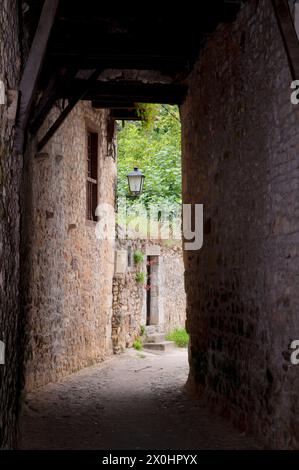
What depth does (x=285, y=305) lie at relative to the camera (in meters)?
4.96

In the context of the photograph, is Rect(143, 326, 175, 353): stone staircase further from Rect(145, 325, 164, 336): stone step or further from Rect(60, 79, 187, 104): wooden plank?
Rect(60, 79, 187, 104): wooden plank

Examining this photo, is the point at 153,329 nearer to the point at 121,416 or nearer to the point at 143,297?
the point at 143,297

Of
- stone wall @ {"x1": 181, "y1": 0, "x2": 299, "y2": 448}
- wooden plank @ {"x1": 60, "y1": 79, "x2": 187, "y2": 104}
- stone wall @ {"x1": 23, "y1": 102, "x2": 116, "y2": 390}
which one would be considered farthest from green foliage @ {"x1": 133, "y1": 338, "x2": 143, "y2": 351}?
wooden plank @ {"x1": 60, "y1": 79, "x2": 187, "y2": 104}

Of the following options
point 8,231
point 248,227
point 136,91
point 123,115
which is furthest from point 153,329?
point 8,231

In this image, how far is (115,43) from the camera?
708 centimetres

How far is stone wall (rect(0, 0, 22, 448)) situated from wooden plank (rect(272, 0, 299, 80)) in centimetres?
189

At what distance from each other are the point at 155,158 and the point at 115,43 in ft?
48.9

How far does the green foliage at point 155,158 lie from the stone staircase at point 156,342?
5.94m

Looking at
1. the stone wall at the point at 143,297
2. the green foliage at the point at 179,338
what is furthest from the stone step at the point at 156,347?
the green foliage at the point at 179,338

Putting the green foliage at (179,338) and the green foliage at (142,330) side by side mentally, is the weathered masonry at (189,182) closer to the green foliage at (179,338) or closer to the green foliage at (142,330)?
the green foliage at (142,330)

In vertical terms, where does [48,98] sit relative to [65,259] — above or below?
above

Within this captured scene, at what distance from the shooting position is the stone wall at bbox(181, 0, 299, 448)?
4.95 metres

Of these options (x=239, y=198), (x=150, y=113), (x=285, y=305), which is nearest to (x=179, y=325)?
(x=150, y=113)

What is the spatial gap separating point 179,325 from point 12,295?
11.9 meters
